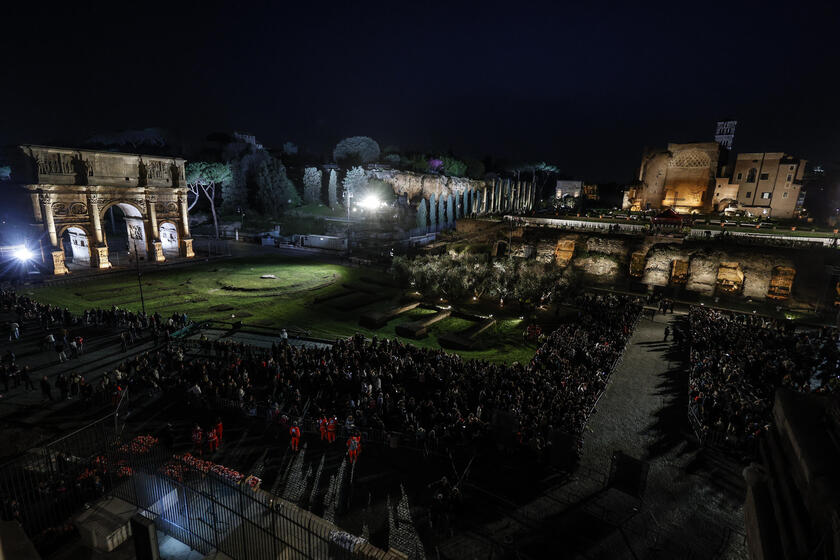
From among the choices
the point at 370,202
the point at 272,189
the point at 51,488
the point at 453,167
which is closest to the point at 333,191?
the point at 272,189

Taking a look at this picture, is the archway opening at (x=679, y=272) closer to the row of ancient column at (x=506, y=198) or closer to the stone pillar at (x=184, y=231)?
the row of ancient column at (x=506, y=198)

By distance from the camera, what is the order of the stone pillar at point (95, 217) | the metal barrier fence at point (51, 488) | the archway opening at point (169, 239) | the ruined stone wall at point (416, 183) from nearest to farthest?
the metal barrier fence at point (51, 488) → the stone pillar at point (95, 217) → the archway opening at point (169, 239) → the ruined stone wall at point (416, 183)

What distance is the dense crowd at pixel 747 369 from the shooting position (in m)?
14.2

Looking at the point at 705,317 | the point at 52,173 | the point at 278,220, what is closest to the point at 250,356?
the point at 705,317

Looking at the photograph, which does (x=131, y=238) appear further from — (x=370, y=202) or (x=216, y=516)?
(x=216, y=516)

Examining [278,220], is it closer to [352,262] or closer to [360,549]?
[352,262]

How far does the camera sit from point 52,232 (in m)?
36.2

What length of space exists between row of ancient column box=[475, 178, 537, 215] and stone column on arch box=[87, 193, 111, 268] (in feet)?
189

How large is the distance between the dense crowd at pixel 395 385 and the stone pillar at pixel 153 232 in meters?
29.1

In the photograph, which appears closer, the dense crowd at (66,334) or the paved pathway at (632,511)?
the paved pathway at (632,511)

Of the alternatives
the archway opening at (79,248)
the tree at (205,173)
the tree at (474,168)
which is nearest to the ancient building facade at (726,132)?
the tree at (474,168)

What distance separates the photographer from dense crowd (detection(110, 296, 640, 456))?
45.2 ft

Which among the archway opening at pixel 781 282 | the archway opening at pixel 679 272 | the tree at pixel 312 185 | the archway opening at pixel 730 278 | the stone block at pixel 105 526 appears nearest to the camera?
the stone block at pixel 105 526

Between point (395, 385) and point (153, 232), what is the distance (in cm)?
4121
